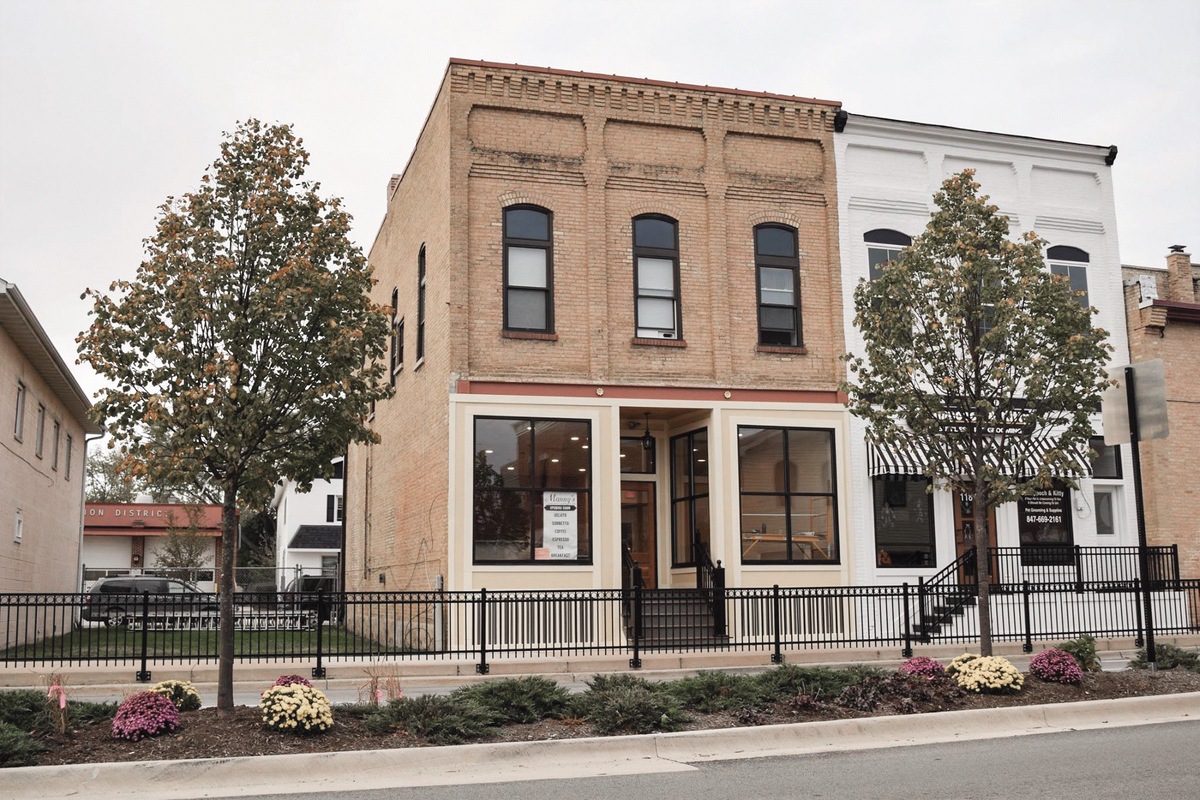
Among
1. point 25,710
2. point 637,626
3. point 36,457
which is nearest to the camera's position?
point 25,710

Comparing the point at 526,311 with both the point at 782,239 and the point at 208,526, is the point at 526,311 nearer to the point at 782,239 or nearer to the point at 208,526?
the point at 782,239

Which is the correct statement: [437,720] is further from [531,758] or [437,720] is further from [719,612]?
[719,612]

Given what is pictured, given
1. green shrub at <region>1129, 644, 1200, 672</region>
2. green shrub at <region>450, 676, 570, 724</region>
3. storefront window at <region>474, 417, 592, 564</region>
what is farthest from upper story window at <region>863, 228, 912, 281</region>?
green shrub at <region>450, 676, 570, 724</region>

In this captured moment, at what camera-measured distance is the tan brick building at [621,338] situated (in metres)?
20.8

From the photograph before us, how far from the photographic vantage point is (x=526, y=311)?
21578 mm

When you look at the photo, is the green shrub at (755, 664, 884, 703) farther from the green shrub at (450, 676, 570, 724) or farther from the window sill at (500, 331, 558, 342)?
the window sill at (500, 331, 558, 342)

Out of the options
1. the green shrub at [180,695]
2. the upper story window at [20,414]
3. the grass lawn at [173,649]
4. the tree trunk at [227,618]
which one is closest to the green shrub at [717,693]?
the tree trunk at [227,618]

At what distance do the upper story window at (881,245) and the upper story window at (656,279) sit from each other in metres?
4.09

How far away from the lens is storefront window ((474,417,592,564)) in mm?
20531

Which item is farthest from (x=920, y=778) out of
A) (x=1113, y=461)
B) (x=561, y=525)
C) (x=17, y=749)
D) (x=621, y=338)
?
(x=1113, y=461)

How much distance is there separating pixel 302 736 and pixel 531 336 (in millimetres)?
11951

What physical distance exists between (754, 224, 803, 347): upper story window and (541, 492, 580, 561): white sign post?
16.6 feet

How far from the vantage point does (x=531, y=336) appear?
21281mm

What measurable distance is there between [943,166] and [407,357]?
1195cm
